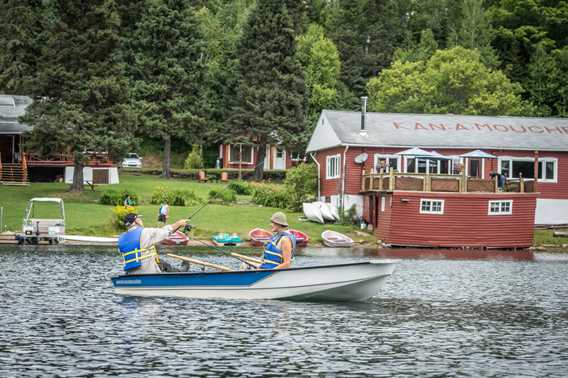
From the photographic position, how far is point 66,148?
61406 millimetres

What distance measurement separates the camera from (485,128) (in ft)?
211

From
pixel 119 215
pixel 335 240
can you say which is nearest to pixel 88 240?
pixel 119 215

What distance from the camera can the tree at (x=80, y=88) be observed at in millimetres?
60031

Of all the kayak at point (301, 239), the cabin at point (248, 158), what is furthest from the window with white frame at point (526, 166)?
the cabin at point (248, 158)

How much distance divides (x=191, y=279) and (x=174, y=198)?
33.5 meters

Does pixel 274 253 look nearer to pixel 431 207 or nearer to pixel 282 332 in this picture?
pixel 282 332

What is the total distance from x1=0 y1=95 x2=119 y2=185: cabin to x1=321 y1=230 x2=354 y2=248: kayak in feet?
78.1

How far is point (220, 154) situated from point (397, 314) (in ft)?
231

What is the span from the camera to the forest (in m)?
61.3

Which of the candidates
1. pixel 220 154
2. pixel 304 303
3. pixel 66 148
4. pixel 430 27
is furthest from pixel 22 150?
pixel 430 27

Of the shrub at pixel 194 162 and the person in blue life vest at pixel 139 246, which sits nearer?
the person in blue life vest at pixel 139 246

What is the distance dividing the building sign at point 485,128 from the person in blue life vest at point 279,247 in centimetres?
3706

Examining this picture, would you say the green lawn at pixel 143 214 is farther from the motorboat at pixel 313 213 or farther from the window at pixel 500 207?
the window at pixel 500 207

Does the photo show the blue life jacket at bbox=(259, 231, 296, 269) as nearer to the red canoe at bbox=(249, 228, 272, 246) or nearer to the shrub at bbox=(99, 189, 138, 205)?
the red canoe at bbox=(249, 228, 272, 246)
